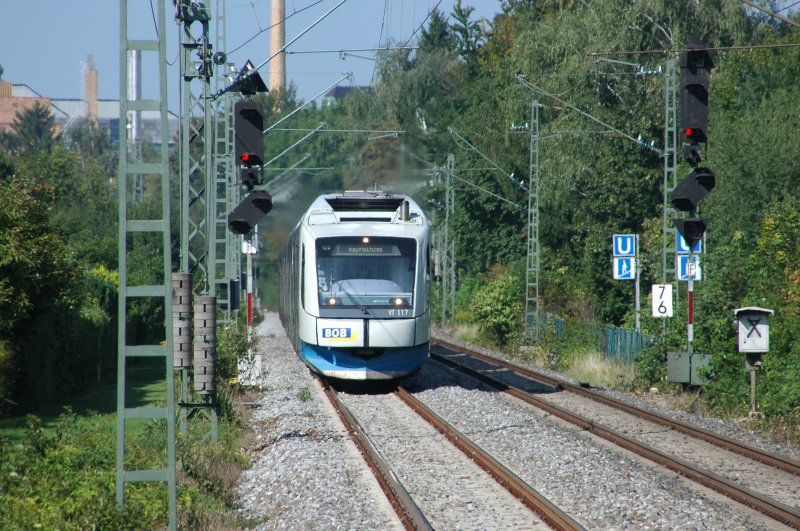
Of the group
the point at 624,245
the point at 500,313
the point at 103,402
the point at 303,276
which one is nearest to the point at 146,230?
the point at 303,276

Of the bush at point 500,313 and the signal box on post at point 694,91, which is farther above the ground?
the signal box on post at point 694,91

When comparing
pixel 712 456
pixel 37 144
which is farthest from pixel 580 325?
pixel 37 144

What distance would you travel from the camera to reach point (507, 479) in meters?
Answer: 11.2

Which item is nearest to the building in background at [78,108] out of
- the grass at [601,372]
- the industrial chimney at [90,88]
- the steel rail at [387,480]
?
the industrial chimney at [90,88]

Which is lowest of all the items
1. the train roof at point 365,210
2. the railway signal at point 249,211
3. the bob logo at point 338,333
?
the bob logo at point 338,333

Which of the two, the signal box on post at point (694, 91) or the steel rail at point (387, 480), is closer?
Result: the steel rail at point (387, 480)

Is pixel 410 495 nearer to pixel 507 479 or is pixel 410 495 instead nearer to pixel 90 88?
pixel 507 479

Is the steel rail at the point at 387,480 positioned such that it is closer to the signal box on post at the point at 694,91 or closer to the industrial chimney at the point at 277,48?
the signal box on post at the point at 694,91

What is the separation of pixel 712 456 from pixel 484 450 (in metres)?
2.84

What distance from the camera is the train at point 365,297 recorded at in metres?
19.4

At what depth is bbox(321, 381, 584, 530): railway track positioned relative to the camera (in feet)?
30.7

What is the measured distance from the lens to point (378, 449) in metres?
13.8

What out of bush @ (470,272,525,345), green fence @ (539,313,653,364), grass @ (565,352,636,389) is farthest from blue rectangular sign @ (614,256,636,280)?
bush @ (470,272,525,345)

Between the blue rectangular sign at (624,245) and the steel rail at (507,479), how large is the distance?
9.67 metres
